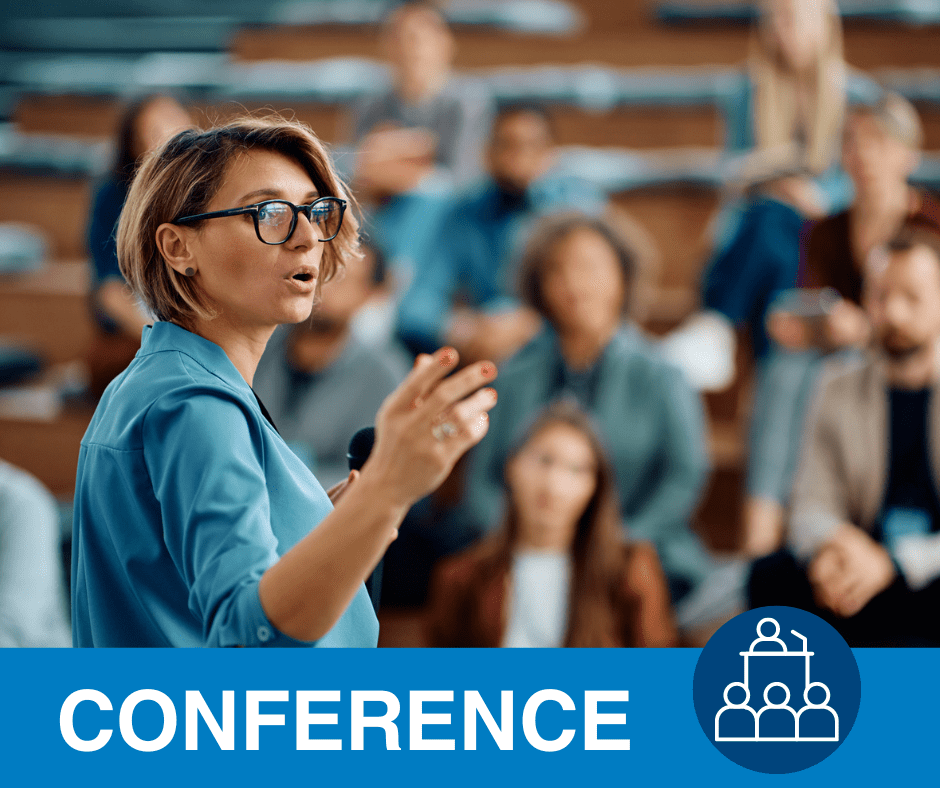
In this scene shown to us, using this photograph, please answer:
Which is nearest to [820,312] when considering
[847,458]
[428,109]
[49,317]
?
[847,458]

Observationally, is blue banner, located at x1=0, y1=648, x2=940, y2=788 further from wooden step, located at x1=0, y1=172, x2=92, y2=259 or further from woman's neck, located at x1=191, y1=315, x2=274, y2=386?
wooden step, located at x1=0, y1=172, x2=92, y2=259

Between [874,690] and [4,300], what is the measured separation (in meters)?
1.59

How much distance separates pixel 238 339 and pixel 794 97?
1.26 metres

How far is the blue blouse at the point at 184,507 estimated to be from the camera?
0.25m

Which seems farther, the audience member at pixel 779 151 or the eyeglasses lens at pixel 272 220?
the audience member at pixel 779 151

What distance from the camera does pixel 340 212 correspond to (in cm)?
29

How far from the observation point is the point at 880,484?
100cm

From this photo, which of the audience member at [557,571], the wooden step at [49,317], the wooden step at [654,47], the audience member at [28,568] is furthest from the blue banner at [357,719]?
the wooden step at [654,47]

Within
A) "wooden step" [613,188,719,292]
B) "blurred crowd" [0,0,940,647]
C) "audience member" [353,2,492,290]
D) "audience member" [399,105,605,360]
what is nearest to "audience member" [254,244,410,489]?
"blurred crowd" [0,0,940,647]

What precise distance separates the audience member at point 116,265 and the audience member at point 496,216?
1.30ft

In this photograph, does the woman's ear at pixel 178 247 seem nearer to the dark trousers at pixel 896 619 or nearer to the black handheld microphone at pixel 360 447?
the black handheld microphone at pixel 360 447

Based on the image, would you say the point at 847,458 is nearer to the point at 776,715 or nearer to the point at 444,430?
the point at 776,715

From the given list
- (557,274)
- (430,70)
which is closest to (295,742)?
(557,274)

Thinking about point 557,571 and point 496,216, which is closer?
point 557,571
